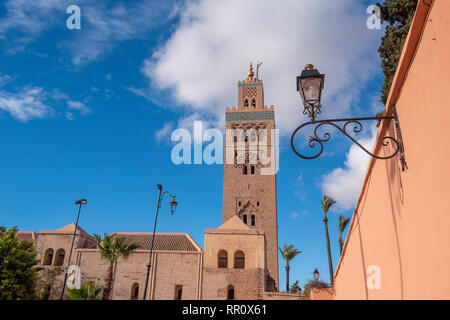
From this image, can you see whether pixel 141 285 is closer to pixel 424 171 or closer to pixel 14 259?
pixel 14 259

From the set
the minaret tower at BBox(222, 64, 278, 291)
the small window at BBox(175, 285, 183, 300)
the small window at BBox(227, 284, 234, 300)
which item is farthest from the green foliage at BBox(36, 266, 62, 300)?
the minaret tower at BBox(222, 64, 278, 291)

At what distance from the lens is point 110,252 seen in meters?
23.0

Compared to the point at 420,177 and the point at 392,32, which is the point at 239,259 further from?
the point at 420,177

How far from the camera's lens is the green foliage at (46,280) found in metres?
23.3

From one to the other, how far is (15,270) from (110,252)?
5614mm

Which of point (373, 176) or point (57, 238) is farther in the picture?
point (57, 238)

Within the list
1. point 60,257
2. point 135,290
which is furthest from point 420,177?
point 60,257

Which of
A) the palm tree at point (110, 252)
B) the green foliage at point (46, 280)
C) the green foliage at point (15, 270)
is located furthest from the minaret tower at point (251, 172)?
the green foliage at point (15, 270)

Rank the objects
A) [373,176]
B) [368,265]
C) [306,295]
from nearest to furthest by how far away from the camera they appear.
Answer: [373,176] → [368,265] → [306,295]

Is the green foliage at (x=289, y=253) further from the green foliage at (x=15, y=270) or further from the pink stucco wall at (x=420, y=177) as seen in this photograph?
the pink stucco wall at (x=420, y=177)

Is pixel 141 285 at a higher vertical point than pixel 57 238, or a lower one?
lower
